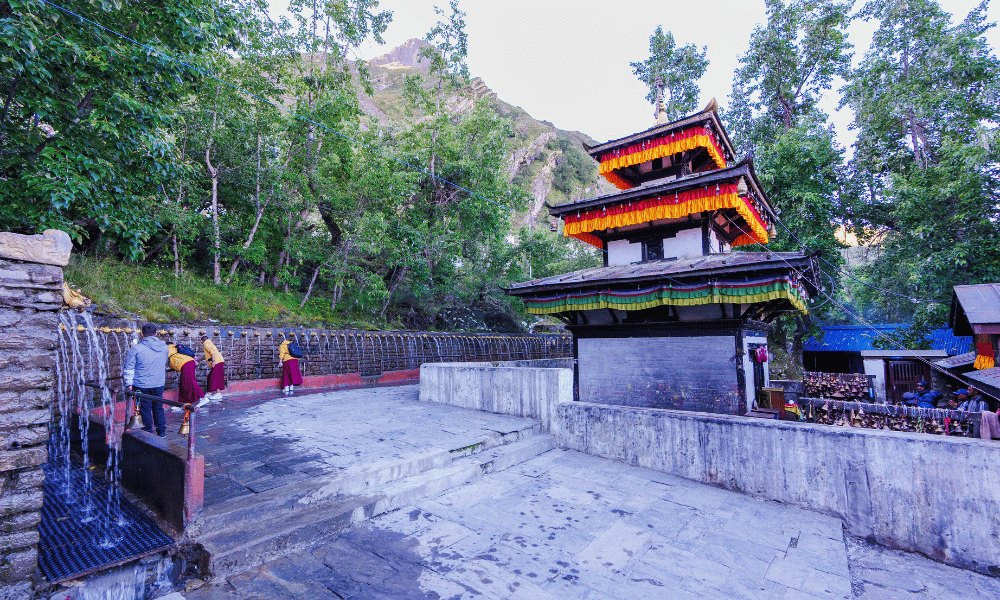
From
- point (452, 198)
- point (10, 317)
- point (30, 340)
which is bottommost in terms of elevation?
point (30, 340)

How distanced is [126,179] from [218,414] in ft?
19.1

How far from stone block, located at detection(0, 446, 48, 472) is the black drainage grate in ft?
2.99

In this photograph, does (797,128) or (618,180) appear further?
(797,128)

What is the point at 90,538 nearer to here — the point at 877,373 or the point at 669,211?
the point at 669,211

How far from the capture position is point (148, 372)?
6.38 metres

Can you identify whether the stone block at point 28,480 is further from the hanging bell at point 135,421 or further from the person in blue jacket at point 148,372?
the hanging bell at point 135,421

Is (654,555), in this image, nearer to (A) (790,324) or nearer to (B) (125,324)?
(B) (125,324)

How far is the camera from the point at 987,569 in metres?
4.41

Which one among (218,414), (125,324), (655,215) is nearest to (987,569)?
(655,215)

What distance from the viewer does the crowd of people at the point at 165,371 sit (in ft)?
20.7

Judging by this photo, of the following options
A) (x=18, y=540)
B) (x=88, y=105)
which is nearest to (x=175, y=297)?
(x=88, y=105)

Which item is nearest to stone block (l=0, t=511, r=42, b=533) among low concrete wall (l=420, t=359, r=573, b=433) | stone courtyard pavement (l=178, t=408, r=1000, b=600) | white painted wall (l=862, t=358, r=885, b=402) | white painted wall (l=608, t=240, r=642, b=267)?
stone courtyard pavement (l=178, t=408, r=1000, b=600)

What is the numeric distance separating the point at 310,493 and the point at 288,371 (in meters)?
8.19

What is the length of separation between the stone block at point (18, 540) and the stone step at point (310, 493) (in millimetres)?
1023
